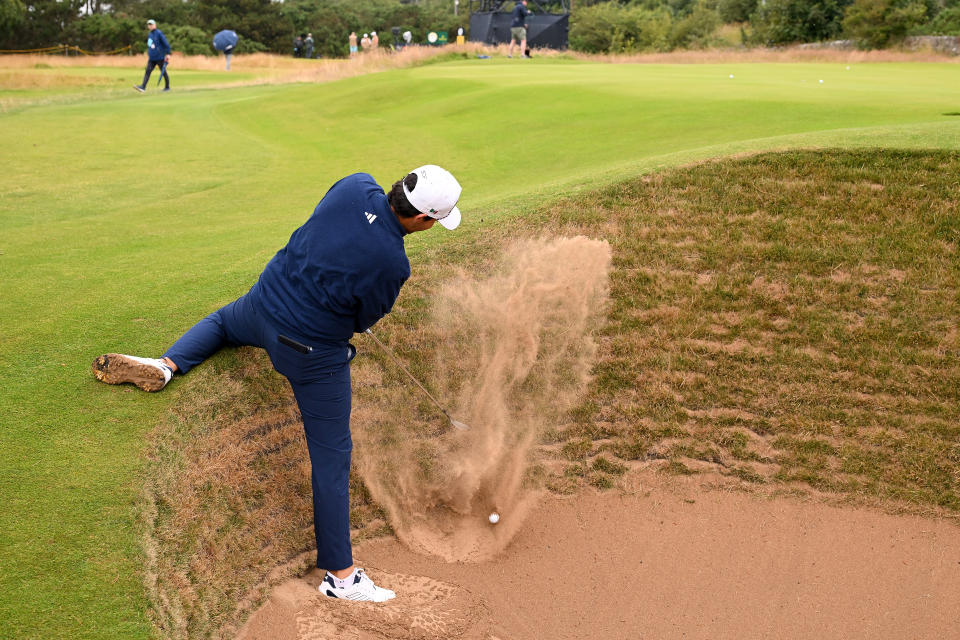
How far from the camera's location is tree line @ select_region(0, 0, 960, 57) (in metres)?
35.4

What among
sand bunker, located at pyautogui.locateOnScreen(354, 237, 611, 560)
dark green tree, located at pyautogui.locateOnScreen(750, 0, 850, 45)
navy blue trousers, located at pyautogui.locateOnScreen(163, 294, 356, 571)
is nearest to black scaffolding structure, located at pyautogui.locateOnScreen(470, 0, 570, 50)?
dark green tree, located at pyautogui.locateOnScreen(750, 0, 850, 45)

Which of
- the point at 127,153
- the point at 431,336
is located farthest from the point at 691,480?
the point at 127,153

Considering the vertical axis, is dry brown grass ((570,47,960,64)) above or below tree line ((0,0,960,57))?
below

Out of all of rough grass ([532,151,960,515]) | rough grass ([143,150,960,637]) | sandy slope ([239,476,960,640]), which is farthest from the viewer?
rough grass ([532,151,960,515])

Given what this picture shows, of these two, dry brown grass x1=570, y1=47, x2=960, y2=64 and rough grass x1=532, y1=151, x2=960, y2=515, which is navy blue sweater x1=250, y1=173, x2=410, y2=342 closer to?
rough grass x1=532, y1=151, x2=960, y2=515

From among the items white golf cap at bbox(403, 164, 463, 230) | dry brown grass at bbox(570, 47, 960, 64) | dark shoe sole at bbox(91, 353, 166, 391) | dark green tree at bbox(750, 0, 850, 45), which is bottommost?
dark shoe sole at bbox(91, 353, 166, 391)

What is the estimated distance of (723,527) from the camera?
246 inches

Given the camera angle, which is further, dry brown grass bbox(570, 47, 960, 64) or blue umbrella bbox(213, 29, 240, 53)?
blue umbrella bbox(213, 29, 240, 53)

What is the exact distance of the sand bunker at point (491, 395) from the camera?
20.2 ft

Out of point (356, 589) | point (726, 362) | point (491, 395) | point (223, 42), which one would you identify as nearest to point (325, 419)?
point (356, 589)

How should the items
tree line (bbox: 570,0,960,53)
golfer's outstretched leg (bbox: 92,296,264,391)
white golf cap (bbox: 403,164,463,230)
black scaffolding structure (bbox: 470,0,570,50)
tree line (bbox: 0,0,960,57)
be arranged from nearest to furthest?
white golf cap (bbox: 403,164,463,230), golfer's outstretched leg (bbox: 92,296,264,391), tree line (bbox: 570,0,960,53), tree line (bbox: 0,0,960,57), black scaffolding structure (bbox: 470,0,570,50)

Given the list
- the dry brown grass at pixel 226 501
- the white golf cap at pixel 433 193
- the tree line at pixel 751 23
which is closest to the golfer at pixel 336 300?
the white golf cap at pixel 433 193

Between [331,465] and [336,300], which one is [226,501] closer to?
[331,465]

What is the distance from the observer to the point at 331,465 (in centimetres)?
470
